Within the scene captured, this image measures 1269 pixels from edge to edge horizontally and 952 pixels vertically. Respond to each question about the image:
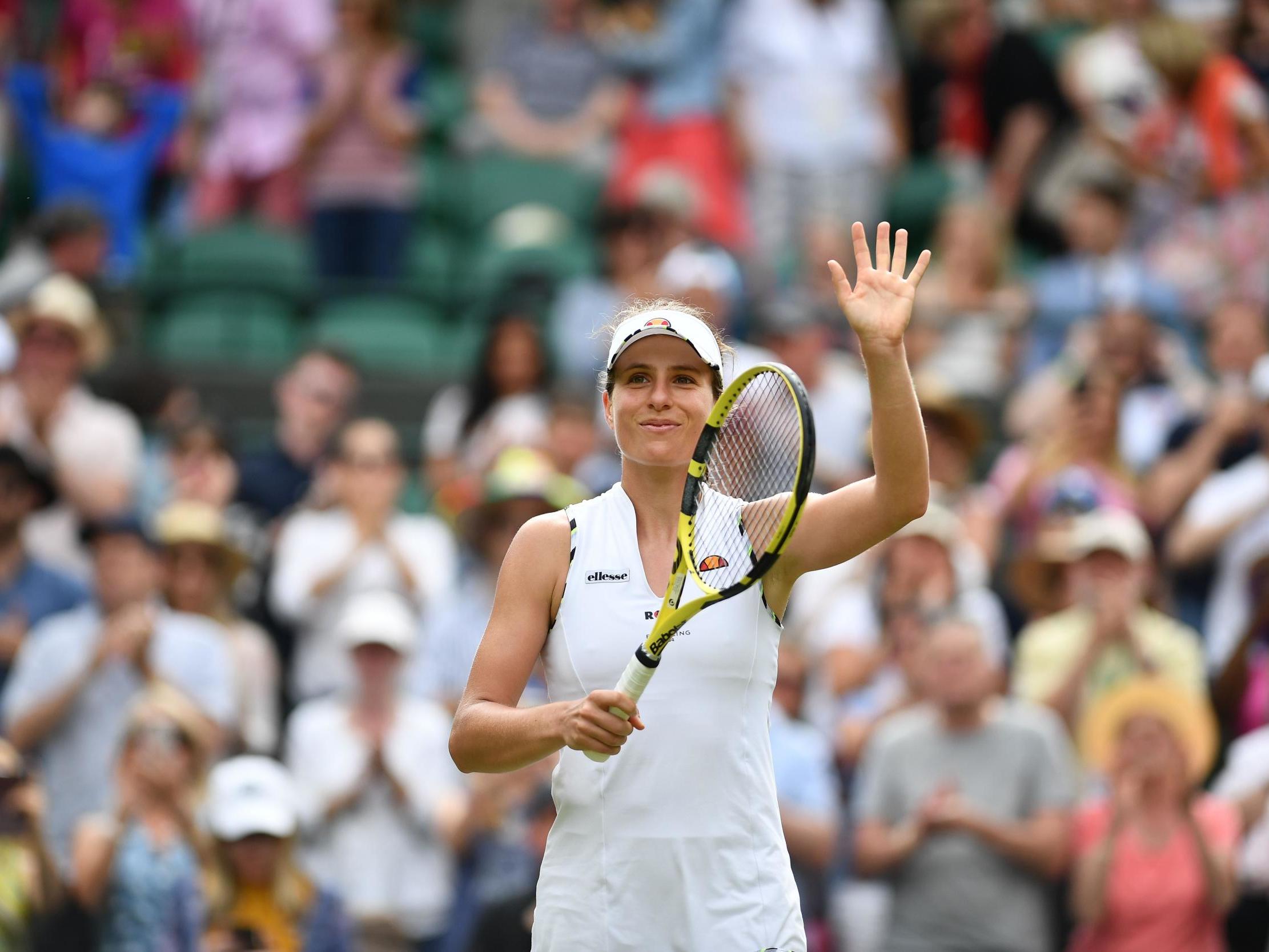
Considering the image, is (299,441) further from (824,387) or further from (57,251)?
(824,387)

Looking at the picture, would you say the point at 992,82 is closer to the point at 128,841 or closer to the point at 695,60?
the point at 695,60

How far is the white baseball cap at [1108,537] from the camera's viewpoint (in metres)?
8.25

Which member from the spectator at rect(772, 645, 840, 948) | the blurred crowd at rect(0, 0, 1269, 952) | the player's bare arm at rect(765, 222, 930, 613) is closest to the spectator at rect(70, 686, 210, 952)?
the blurred crowd at rect(0, 0, 1269, 952)

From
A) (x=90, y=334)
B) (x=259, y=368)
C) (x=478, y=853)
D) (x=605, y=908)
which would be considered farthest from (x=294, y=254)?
(x=605, y=908)

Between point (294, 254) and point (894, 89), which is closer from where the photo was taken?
point (294, 254)

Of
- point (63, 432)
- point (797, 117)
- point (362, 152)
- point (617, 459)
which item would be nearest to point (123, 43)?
point (362, 152)

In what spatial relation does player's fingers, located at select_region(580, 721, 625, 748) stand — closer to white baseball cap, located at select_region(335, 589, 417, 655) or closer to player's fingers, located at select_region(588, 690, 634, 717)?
player's fingers, located at select_region(588, 690, 634, 717)

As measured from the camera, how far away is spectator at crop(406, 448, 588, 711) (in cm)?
846

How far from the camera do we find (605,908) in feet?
12.9

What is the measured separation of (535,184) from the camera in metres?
11.8

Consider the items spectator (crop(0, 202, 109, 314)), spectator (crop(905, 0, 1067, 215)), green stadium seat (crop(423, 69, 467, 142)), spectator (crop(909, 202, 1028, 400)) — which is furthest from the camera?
green stadium seat (crop(423, 69, 467, 142))

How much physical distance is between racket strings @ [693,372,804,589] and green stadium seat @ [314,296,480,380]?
274 inches

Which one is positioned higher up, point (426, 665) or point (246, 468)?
point (246, 468)

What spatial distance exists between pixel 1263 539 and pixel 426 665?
342cm
